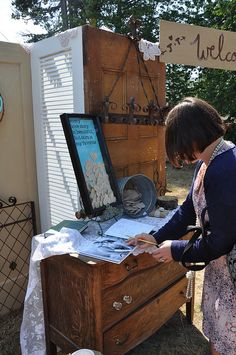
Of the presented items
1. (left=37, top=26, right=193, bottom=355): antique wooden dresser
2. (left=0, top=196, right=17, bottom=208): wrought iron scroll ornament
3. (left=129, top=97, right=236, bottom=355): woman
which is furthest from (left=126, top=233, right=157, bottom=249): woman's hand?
(left=0, top=196, right=17, bottom=208): wrought iron scroll ornament

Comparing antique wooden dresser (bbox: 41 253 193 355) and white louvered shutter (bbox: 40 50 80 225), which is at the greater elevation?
white louvered shutter (bbox: 40 50 80 225)

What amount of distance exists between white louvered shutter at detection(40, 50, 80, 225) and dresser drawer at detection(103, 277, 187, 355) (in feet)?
2.31

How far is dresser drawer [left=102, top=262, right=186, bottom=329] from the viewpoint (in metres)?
1.43

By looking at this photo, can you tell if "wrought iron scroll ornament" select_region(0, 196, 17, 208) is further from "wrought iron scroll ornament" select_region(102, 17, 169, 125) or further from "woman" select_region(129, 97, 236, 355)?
"woman" select_region(129, 97, 236, 355)

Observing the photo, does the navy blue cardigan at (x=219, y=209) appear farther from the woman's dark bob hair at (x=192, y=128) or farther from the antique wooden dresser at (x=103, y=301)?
the antique wooden dresser at (x=103, y=301)

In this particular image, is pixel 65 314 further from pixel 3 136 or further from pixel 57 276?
pixel 3 136

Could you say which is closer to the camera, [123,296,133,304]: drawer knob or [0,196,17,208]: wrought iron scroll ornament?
[123,296,133,304]: drawer knob

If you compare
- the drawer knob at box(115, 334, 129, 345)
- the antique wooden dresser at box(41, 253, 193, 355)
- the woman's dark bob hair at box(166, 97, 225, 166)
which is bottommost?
the drawer knob at box(115, 334, 129, 345)

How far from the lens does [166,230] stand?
1458mm

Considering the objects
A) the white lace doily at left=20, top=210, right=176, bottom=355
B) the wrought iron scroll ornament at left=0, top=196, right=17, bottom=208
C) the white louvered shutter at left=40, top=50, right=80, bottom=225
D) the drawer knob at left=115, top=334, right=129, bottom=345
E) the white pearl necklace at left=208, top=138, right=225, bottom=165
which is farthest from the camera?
the wrought iron scroll ornament at left=0, top=196, right=17, bottom=208

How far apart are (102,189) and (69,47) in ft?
2.65

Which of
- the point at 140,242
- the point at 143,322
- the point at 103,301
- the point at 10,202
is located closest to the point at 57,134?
the point at 10,202

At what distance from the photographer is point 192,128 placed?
1.09 metres

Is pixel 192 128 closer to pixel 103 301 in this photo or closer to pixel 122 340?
pixel 103 301
